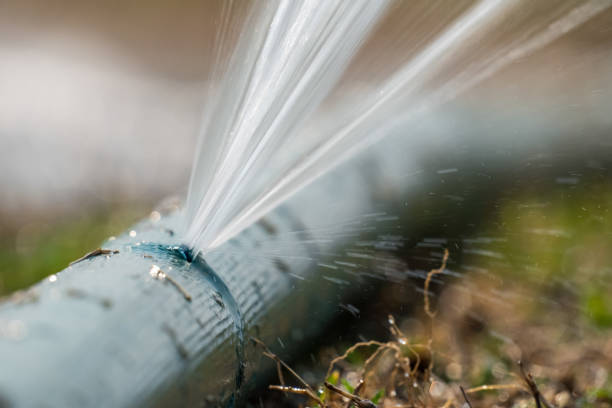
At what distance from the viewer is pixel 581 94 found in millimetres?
1421

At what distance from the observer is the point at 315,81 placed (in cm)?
127

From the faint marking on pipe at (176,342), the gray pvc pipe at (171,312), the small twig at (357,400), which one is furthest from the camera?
the small twig at (357,400)

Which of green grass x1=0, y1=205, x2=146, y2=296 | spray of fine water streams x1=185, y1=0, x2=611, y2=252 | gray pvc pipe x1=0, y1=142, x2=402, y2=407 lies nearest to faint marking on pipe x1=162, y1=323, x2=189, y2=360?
gray pvc pipe x1=0, y1=142, x2=402, y2=407

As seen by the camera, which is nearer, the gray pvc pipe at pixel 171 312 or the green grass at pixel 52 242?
the gray pvc pipe at pixel 171 312

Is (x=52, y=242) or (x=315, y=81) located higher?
(x=52, y=242)

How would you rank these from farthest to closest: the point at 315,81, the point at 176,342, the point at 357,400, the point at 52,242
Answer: the point at 52,242, the point at 315,81, the point at 357,400, the point at 176,342

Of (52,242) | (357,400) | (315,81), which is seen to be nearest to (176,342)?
(357,400)

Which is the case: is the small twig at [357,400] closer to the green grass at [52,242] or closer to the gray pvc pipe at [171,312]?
the gray pvc pipe at [171,312]

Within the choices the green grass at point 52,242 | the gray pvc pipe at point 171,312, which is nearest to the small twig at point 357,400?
the gray pvc pipe at point 171,312

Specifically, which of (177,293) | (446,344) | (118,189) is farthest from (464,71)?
(118,189)

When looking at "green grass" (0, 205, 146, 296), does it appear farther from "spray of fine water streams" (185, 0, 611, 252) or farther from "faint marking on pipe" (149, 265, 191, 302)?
"faint marking on pipe" (149, 265, 191, 302)

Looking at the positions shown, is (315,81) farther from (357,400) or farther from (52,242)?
(52,242)

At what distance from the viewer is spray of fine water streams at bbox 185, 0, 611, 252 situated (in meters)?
1.17

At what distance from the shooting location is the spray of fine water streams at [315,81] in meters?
1.17
